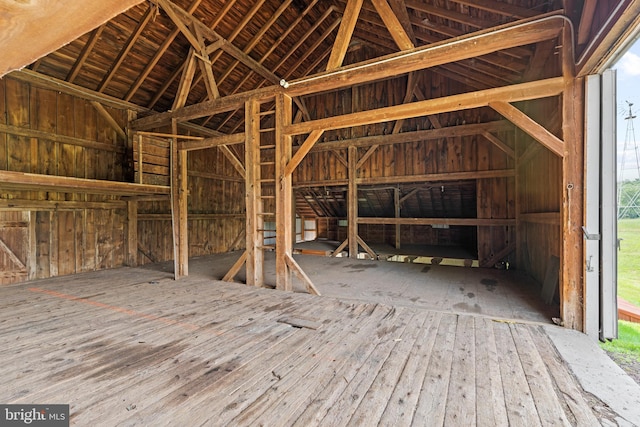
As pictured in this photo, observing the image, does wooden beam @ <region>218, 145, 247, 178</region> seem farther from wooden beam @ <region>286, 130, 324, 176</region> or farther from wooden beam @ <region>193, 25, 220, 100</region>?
wooden beam @ <region>193, 25, 220, 100</region>

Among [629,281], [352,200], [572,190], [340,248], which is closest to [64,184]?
[352,200]

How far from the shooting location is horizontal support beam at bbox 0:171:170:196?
400 centimetres

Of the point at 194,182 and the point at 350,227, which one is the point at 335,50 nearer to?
the point at 350,227

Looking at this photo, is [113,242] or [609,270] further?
[113,242]

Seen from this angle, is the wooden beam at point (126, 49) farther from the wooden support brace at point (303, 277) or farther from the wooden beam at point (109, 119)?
the wooden support brace at point (303, 277)

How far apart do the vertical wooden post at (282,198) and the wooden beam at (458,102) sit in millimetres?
325

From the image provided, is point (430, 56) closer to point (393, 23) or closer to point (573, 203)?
point (393, 23)

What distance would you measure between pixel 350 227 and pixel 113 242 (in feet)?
19.5

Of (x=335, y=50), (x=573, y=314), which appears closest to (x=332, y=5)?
(x=335, y=50)

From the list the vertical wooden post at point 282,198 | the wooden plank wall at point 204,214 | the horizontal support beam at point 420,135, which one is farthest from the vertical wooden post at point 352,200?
the wooden plank wall at point 204,214

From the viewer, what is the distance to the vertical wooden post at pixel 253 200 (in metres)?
4.90

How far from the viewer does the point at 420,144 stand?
737cm

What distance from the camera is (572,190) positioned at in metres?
3.03

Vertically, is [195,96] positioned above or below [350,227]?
above
